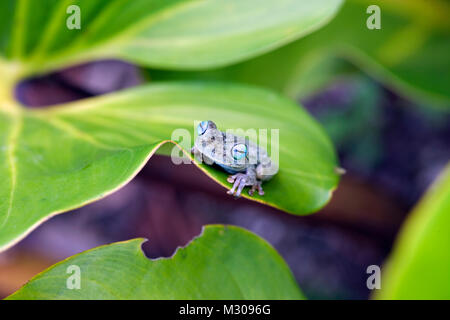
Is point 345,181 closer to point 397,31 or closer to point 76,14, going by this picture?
point 397,31

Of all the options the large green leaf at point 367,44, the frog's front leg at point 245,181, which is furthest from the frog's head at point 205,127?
the large green leaf at point 367,44

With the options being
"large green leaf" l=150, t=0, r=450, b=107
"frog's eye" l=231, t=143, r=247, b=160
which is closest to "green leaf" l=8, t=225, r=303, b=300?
"frog's eye" l=231, t=143, r=247, b=160

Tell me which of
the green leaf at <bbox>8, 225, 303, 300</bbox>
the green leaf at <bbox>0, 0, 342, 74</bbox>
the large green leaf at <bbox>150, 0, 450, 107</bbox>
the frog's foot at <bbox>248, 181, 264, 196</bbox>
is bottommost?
the green leaf at <bbox>8, 225, 303, 300</bbox>

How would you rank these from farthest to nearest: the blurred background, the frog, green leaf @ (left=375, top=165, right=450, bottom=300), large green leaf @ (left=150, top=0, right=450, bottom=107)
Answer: the blurred background → large green leaf @ (left=150, top=0, right=450, bottom=107) → the frog → green leaf @ (left=375, top=165, right=450, bottom=300)

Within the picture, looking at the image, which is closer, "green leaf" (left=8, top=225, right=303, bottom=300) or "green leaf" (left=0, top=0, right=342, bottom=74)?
"green leaf" (left=8, top=225, right=303, bottom=300)

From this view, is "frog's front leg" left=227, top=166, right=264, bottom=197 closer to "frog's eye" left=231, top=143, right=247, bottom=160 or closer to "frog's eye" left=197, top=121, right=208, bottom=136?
"frog's eye" left=231, top=143, right=247, bottom=160
